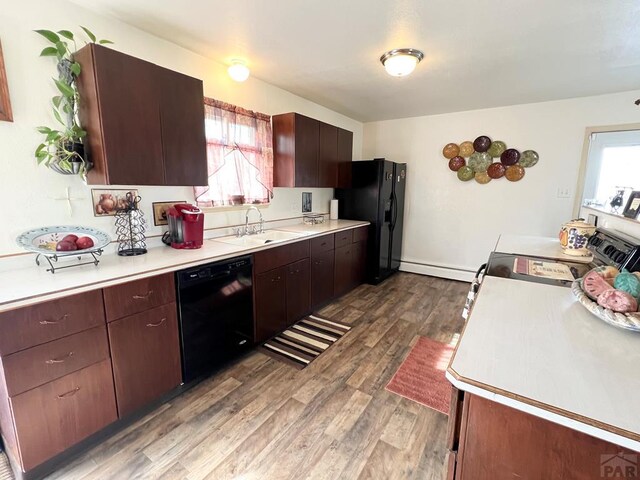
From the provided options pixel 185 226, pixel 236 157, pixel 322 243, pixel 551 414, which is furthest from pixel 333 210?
pixel 551 414

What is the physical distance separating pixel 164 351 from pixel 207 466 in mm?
667

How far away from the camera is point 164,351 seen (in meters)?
1.78

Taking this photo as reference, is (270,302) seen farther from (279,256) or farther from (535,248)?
(535,248)

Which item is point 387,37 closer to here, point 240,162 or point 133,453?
point 240,162

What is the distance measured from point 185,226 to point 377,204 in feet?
8.20

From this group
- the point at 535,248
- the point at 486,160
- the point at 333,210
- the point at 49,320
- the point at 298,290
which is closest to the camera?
the point at 49,320

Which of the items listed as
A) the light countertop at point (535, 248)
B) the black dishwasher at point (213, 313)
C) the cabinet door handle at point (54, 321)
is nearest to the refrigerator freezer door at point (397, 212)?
the light countertop at point (535, 248)

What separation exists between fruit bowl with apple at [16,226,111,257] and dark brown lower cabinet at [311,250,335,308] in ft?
5.86

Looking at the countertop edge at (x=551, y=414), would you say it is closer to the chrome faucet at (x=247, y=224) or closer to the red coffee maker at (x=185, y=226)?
the red coffee maker at (x=185, y=226)

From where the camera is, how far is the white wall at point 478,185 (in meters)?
3.45

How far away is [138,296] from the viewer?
1.62 metres

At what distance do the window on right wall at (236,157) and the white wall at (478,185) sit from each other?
2.39 m

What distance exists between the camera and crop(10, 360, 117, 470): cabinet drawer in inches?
51.8

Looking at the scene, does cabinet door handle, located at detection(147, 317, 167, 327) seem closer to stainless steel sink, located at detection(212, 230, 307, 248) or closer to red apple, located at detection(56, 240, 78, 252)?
red apple, located at detection(56, 240, 78, 252)
